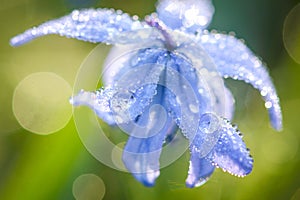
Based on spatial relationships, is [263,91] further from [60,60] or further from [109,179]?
[60,60]

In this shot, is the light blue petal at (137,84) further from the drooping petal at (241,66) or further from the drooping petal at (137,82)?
the drooping petal at (241,66)

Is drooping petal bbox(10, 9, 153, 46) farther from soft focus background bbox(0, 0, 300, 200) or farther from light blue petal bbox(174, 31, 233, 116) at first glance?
soft focus background bbox(0, 0, 300, 200)

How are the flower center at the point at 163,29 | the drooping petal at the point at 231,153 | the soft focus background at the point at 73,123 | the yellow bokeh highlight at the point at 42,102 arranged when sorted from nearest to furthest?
the drooping petal at the point at 231,153
the flower center at the point at 163,29
the soft focus background at the point at 73,123
the yellow bokeh highlight at the point at 42,102

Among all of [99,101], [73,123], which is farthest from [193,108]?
[73,123]

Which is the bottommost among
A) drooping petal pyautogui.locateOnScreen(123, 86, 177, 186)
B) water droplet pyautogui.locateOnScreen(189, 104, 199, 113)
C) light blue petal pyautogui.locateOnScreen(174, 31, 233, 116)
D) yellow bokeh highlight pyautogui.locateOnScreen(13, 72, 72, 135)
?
yellow bokeh highlight pyautogui.locateOnScreen(13, 72, 72, 135)

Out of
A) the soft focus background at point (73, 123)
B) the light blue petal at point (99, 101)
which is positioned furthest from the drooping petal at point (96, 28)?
the soft focus background at point (73, 123)

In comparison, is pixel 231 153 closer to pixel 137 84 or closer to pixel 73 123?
pixel 137 84

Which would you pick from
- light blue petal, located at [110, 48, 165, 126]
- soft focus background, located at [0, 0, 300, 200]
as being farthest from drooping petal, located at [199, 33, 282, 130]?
soft focus background, located at [0, 0, 300, 200]
